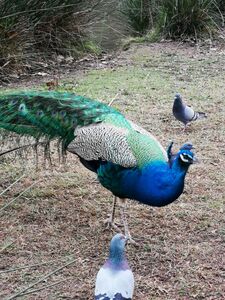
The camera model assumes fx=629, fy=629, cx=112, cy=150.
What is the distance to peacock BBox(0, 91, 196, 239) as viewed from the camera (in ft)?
10.3

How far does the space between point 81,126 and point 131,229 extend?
0.66 meters

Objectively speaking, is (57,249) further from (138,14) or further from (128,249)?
(138,14)

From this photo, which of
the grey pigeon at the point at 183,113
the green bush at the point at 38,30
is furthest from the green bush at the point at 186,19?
the grey pigeon at the point at 183,113

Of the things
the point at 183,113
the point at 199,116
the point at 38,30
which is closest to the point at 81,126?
the point at 183,113

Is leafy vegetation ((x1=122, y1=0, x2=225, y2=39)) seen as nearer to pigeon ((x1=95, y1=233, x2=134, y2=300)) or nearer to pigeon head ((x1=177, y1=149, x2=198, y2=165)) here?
pigeon head ((x1=177, y1=149, x2=198, y2=165))

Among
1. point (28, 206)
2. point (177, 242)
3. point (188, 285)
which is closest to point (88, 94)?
point (28, 206)

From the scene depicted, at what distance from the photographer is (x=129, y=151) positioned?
326cm

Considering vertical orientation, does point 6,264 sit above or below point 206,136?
above

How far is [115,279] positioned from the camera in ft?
7.58

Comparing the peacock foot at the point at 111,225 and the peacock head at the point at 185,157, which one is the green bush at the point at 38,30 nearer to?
the peacock foot at the point at 111,225

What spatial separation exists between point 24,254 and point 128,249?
56cm

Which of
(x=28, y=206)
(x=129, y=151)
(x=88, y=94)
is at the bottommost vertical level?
(x=88, y=94)

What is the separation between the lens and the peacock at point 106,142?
10.3 feet

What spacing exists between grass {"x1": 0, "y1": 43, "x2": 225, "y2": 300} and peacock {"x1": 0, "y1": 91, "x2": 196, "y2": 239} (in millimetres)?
232
